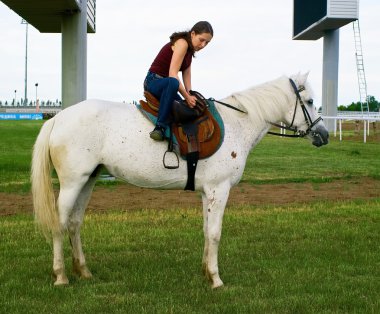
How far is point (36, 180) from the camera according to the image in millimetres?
5566

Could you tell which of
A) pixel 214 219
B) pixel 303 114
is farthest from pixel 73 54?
pixel 214 219

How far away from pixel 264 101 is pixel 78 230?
236 centimetres

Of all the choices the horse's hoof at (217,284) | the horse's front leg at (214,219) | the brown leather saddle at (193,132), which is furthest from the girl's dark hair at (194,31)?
the horse's hoof at (217,284)

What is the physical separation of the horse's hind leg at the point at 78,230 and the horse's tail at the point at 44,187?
25 centimetres

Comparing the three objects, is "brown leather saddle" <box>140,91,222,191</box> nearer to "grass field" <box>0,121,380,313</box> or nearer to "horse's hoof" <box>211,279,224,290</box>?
"horse's hoof" <box>211,279,224,290</box>

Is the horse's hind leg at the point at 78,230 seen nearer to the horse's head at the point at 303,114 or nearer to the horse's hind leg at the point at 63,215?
the horse's hind leg at the point at 63,215

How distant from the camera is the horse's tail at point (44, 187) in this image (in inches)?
216

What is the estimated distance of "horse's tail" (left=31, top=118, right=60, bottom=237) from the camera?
18.0ft

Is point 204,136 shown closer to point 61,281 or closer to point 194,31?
point 194,31

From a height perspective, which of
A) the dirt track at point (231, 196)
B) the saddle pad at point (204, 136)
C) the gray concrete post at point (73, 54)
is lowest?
the dirt track at point (231, 196)

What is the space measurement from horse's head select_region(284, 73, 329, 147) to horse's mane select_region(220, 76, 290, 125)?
85mm

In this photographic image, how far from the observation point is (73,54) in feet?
46.2

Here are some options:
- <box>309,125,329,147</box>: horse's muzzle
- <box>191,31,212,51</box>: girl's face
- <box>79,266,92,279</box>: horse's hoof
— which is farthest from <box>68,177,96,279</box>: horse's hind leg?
<box>309,125,329,147</box>: horse's muzzle

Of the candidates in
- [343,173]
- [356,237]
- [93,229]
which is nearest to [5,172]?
[93,229]
